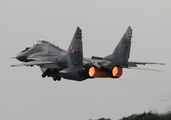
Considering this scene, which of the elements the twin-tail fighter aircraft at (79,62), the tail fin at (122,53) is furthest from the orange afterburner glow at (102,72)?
the tail fin at (122,53)

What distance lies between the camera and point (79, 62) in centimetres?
7312

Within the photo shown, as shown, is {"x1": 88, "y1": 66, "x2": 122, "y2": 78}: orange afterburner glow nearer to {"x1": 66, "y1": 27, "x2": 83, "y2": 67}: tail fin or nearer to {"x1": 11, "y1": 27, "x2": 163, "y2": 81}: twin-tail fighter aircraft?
{"x1": 11, "y1": 27, "x2": 163, "y2": 81}: twin-tail fighter aircraft

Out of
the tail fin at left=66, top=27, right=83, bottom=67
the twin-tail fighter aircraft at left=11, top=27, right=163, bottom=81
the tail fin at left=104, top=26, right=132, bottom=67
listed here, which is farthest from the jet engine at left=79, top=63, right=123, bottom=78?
the tail fin at left=104, top=26, right=132, bottom=67

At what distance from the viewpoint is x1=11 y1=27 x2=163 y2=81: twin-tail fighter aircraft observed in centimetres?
7312

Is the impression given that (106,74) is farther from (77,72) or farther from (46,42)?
(46,42)

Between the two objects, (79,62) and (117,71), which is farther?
(117,71)

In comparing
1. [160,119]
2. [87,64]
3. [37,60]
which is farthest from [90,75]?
[160,119]

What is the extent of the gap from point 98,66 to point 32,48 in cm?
948

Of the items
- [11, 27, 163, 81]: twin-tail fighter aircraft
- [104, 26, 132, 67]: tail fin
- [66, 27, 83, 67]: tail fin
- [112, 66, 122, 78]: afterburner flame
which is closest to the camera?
[66, 27, 83, 67]: tail fin

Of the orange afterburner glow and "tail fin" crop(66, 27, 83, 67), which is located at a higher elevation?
"tail fin" crop(66, 27, 83, 67)

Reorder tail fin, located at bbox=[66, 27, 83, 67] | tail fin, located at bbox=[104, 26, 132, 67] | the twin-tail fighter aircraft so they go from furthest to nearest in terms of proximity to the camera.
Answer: tail fin, located at bbox=[104, 26, 132, 67] < the twin-tail fighter aircraft < tail fin, located at bbox=[66, 27, 83, 67]

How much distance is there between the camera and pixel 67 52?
74.3 meters

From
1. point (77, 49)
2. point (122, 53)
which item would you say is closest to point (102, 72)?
point (122, 53)

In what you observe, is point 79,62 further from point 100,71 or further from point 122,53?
point 122,53
